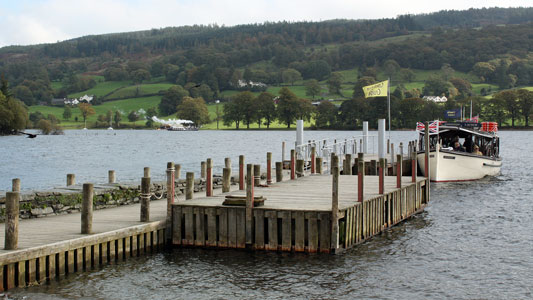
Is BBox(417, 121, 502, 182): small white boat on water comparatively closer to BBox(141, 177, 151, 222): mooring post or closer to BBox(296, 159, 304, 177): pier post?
BBox(296, 159, 304, 177): pier post

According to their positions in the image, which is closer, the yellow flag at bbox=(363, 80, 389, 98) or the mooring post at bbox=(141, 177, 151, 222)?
the mooring post at bbox=(141, 177, 151, 222)

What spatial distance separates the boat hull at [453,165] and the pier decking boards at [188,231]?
2259 centimetres

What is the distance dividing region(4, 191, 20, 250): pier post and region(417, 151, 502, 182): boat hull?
32959 mm

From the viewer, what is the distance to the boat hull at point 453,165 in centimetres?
4253

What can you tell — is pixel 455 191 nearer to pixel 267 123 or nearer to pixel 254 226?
pixel 254 226

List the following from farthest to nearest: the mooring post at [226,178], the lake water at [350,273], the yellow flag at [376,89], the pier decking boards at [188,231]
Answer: the yellow flag at [376,89], the mooring post at [226,178], the lake water at [350,273], the pier decking boards at [188,231]

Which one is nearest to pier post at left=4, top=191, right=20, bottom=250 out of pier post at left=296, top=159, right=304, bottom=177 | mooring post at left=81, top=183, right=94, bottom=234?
mooring post at left=81, top=183, right=94, bottom=234

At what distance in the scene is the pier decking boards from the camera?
14008 mm

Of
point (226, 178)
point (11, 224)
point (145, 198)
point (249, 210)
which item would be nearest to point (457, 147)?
point (226, 178)

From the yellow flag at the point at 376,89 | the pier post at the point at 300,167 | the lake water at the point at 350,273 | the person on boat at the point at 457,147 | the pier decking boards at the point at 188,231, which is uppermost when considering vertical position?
the yellow flag at the point at 376,89

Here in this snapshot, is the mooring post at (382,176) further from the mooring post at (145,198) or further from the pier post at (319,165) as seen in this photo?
the mooring post at (145,198)

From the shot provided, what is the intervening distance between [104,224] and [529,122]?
17269cm

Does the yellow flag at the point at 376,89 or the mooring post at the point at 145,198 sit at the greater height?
the yellow flag at the point at 376,89

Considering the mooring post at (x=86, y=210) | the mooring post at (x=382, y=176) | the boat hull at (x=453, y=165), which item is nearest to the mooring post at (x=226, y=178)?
the mooring post at (x=382, y=176)
